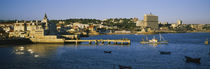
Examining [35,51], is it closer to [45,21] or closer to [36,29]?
[36,29]

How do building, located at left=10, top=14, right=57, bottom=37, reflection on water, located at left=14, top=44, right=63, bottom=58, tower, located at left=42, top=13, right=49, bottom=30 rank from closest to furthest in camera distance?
reflection on water, located at left=14, top=44, right=63, bottom=58
building, located at left=10, top=14, right=57, bottom=37
tower, located at left=42, top=13, right=49, bottom=30

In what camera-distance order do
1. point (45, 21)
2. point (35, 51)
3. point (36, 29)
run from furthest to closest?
point (45, 21), point (36, 29), point (35, 51)

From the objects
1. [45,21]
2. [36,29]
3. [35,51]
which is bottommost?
[35,51]

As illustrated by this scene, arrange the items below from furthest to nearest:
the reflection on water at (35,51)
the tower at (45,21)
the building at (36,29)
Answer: the tower at (45,21), the building at (36,29), the reflection on water at (35,51)

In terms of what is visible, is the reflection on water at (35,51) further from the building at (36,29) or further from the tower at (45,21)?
the tower at (45,21)

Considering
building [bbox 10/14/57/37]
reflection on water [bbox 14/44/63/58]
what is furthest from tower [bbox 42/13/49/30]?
reflection on water [bbox 14/44/63/58]

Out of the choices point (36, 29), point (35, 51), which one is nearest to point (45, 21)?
point (36, 29)

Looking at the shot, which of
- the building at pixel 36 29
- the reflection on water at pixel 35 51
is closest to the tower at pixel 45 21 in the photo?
the building at pixel 36 29

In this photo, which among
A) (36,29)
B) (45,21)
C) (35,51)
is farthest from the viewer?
(45,21)

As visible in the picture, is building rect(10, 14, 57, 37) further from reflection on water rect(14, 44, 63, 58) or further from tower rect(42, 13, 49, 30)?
reflection on water rect(14, 44, 63, 58)

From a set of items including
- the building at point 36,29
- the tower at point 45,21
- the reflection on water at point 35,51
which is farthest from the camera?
the tower at point 45,21

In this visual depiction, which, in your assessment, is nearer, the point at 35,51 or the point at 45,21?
the point at 35,51

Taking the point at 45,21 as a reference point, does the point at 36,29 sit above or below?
below

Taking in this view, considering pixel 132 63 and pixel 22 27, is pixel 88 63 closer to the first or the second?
pixel 132 63
